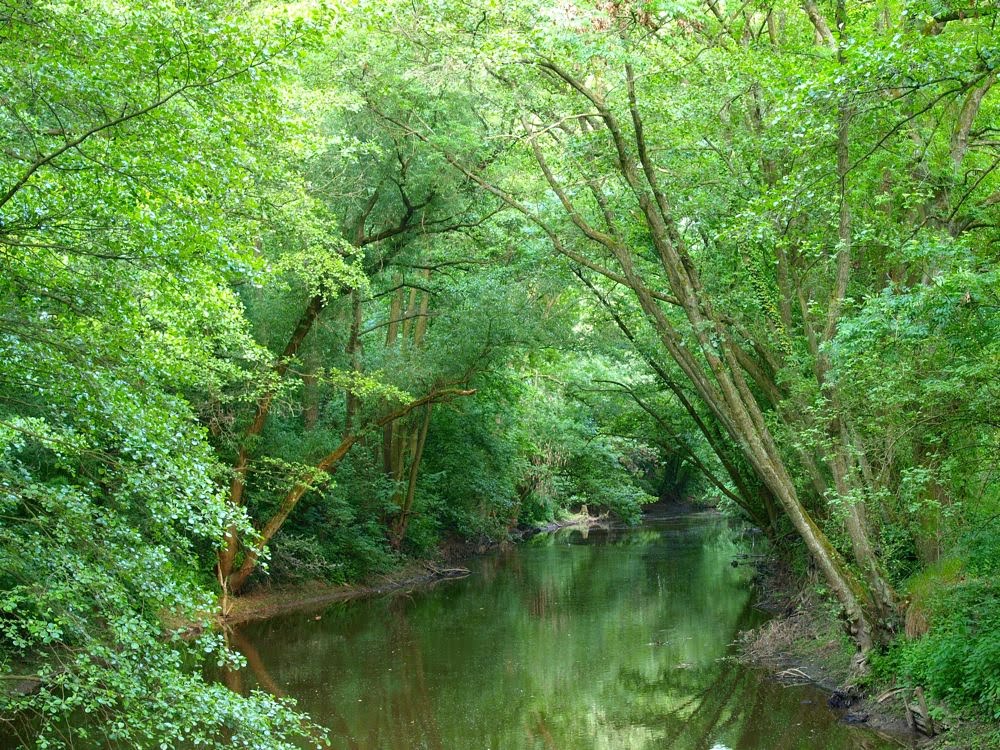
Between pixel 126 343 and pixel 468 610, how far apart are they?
13.4m

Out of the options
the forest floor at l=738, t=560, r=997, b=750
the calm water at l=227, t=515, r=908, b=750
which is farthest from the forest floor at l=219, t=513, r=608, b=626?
the forest floor at l=738, t=560, r=997, b=750

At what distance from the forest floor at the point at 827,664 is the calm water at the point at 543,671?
0.25m

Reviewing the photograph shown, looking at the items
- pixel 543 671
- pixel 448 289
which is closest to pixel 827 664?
pixel 543 671

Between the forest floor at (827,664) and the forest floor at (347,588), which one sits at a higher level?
the forest floor at (827,664)

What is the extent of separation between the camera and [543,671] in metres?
12.6

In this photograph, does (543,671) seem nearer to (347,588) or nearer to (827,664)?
(827,664)

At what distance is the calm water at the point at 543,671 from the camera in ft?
31.9

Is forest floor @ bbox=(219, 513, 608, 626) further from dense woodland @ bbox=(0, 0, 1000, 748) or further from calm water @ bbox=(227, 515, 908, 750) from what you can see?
calm water @ bbox=(227, 515, 908, 750)

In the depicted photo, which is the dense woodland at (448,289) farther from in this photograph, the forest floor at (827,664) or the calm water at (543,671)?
the calm water at (543,671)

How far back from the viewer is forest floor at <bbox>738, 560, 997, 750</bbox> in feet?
25.7

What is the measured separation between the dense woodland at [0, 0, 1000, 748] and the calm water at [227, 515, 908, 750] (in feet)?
4.17

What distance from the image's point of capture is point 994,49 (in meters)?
6.05

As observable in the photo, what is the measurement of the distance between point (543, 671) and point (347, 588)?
8137mm

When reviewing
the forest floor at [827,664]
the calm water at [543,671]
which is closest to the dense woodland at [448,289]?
the forest floor at [827,664]
